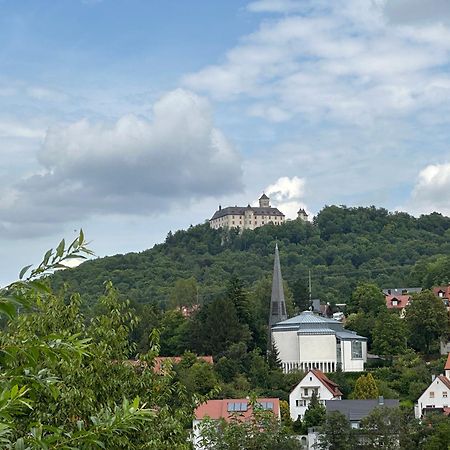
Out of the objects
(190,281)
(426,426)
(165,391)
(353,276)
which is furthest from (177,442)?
(353,276)

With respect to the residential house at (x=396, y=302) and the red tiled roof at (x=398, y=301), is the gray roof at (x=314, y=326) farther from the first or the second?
the red tiled roof at (x=398, y=301)

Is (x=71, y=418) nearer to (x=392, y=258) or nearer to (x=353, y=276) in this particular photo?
(x=353, y=276)

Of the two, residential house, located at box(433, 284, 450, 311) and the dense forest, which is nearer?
the dense forest

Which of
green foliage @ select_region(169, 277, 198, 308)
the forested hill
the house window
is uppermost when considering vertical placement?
the forested hill

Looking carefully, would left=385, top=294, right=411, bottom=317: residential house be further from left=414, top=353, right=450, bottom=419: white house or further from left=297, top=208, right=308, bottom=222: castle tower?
left=297, top=208, right=308, bottom=222: castle tower

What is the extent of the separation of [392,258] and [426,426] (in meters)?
97.9

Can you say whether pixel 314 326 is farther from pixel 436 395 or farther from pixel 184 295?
pixel 184 295

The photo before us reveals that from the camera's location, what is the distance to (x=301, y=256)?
472ft

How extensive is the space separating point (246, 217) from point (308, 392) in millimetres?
109537

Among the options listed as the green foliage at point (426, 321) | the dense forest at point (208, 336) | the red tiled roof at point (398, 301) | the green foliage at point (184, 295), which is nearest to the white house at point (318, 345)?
the dense forest at point (208, 336)

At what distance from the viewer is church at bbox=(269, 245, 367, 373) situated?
68750 millimetres

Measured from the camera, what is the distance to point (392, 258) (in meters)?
140

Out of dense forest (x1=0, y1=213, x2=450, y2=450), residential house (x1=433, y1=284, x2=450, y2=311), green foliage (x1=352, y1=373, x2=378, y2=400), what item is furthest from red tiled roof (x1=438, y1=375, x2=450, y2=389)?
residential house (x1=433, y1=284, x2=450, y2=311)

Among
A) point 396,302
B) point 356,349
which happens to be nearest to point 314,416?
point 356,349
